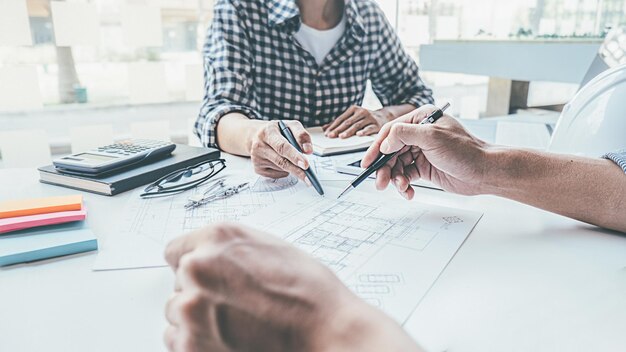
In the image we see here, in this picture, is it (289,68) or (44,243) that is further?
(289,68)

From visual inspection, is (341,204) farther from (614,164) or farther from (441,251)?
(614,164)

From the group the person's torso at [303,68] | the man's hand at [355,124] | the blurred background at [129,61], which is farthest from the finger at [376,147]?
the blurred background at [129,61]

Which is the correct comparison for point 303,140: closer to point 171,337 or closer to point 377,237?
point 377,237

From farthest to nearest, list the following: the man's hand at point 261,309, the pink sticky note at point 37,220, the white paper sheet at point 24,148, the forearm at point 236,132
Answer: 1. the white paper sheet at point 24,148
2. the forearm at point 236,132
3. the pink sticky note at point 37,220
4. the man's hand at point 261,309

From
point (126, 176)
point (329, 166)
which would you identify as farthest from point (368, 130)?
point (126, 176)

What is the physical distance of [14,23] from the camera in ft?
5.05

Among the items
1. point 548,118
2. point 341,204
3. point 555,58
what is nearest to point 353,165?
point 341,204

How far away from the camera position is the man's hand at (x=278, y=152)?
776mm

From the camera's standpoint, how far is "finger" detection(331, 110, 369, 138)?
1100 millimetres

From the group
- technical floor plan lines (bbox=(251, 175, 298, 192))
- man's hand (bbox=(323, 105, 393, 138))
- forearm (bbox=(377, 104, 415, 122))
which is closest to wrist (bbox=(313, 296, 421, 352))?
technical floor plan lines (bbox=(251, 175, 298, 192))

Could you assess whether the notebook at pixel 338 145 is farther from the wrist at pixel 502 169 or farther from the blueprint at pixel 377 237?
the wrist at pixel 502 169

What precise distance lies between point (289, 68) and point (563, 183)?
0.82m

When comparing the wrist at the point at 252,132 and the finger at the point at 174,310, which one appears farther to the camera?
the wrist at the point at 252,132

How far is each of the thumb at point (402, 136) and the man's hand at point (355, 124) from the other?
358 millimetres
